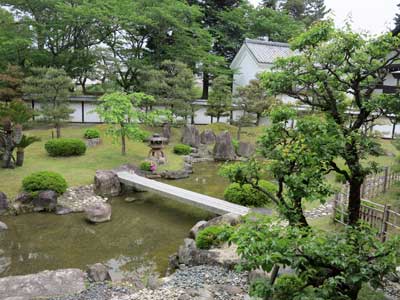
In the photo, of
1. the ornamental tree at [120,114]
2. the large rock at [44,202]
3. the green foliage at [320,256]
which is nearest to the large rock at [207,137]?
the ornamental tree at [120,114]

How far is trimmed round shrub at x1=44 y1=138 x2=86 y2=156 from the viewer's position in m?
15.7

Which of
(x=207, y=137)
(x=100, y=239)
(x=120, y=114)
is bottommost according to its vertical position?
(x=100, y=239)

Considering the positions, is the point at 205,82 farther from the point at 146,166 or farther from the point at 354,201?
the point at 354,201

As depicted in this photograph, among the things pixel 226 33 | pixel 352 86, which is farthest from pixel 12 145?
pixel 226 33

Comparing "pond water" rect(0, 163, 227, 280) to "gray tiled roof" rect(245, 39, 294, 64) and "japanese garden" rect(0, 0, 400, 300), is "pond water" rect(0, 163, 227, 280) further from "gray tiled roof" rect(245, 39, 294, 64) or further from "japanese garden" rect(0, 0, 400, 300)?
"gray tiled roof" rect(245, 39, 294, 64)

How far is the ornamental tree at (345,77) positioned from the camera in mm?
4160

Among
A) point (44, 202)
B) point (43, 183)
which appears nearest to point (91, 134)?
point (43, 183)

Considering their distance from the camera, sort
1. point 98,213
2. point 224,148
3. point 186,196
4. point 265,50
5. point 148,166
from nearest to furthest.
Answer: point 98,213 → point 186,196 → point 148,166 → point 224,148 → point 265,50

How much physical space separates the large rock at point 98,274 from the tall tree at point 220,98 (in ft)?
53.4

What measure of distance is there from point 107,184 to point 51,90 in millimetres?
6883

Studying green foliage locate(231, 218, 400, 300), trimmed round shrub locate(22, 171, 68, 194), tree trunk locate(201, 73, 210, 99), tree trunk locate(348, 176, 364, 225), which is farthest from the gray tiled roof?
green foliage locate(231, 218, 400, 300)

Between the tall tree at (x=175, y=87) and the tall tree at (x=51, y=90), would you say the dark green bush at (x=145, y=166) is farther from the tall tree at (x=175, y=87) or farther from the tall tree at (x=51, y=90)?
the tall tree at (x=175, y=87)

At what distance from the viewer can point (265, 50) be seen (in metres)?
27.0

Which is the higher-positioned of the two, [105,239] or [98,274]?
[98,274]
